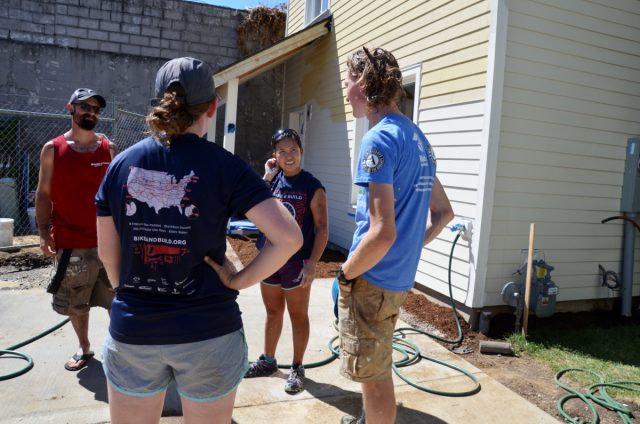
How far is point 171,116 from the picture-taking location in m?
1.45

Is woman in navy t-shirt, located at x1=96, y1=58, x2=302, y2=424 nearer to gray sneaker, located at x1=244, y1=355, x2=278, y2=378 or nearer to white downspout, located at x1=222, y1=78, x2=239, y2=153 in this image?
gray sneaker, located at x1=244, y1=355, x2=278, y2=378

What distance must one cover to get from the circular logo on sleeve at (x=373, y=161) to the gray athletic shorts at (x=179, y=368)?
2.84 ft

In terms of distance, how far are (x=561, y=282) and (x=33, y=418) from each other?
15.6ft

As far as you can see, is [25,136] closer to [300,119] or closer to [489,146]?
[300,119]

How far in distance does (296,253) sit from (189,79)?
5.57 feet

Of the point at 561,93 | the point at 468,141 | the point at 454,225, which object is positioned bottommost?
the point at 454,225

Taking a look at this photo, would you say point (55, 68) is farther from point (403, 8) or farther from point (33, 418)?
point (33, 418)

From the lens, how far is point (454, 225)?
4.64 m

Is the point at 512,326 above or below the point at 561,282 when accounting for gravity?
below

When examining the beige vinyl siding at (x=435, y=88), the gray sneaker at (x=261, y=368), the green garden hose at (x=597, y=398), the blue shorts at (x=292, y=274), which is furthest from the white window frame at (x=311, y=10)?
the green garden hose at (x=597, y=398)

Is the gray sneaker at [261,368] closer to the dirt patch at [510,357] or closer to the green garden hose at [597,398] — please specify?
the dirt patch at [510,357]

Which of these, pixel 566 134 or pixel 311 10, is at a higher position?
pixel 311 10

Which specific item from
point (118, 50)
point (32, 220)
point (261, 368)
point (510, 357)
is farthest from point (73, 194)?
point (118, 50)

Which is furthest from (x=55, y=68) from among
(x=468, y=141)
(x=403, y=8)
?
(x=468, y=141)
